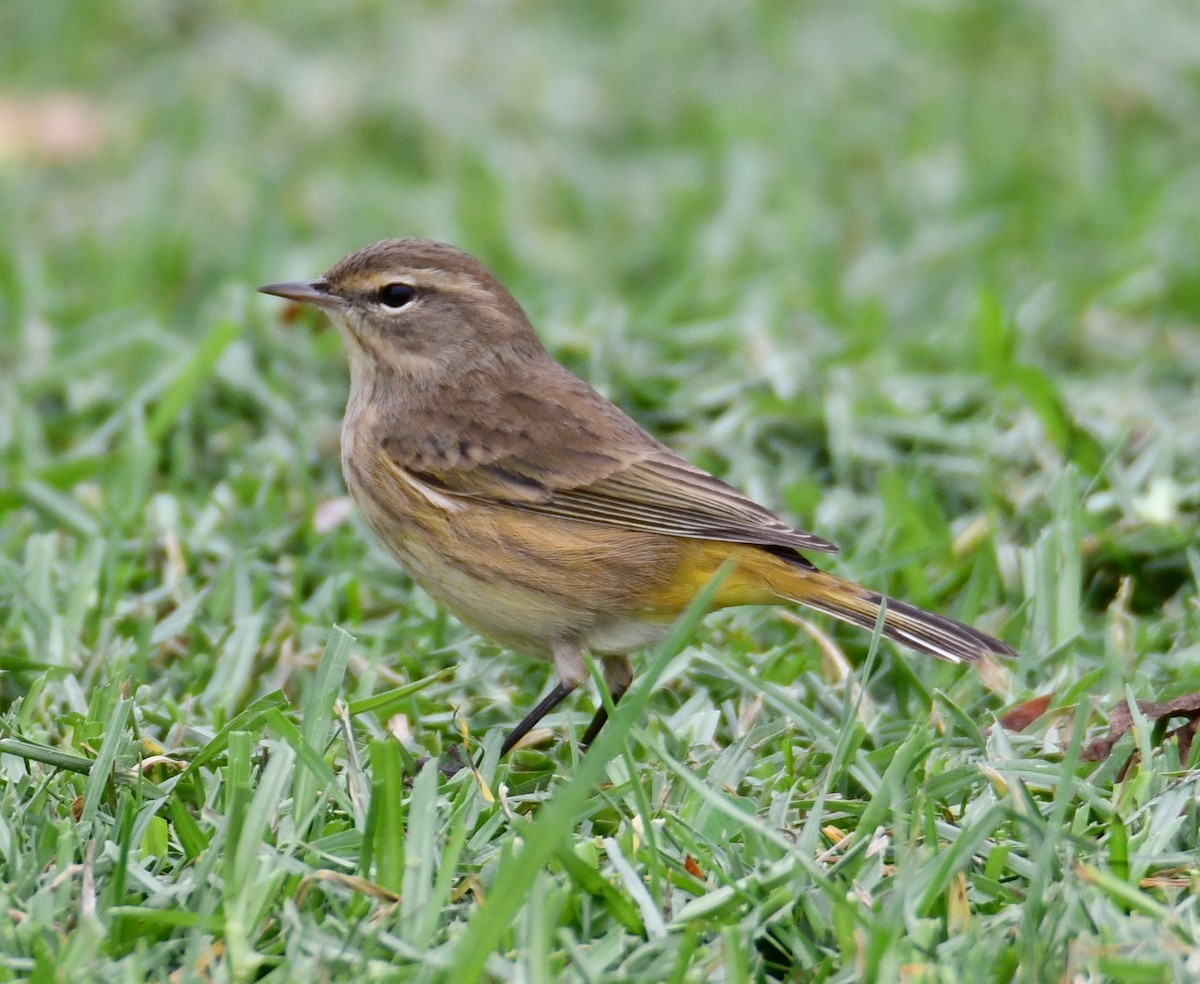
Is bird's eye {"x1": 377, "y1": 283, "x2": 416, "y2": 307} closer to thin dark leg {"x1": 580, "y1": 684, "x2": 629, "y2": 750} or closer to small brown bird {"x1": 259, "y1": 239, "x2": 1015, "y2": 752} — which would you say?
small brown bird {"x1": 259, "y1": 239, "x2": 1015, "y2": 752}

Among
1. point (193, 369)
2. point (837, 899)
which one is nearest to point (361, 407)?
point (193, 369)

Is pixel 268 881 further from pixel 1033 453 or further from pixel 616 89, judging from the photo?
pixel 616 89

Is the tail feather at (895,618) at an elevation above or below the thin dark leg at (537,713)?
above

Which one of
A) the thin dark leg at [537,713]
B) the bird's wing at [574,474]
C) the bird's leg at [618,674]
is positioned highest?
the bird's wing at [574,474]

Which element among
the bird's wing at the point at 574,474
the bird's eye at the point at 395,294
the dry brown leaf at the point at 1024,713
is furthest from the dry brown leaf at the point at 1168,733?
the bird's eye at the point at 395,294

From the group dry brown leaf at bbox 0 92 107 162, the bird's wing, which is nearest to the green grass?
dry brown leaf at bbox 0 92 107 162

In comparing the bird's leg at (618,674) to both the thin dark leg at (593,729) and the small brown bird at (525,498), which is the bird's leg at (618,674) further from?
the thin dark leg at (593,729)

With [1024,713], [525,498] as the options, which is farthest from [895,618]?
[525,498]
